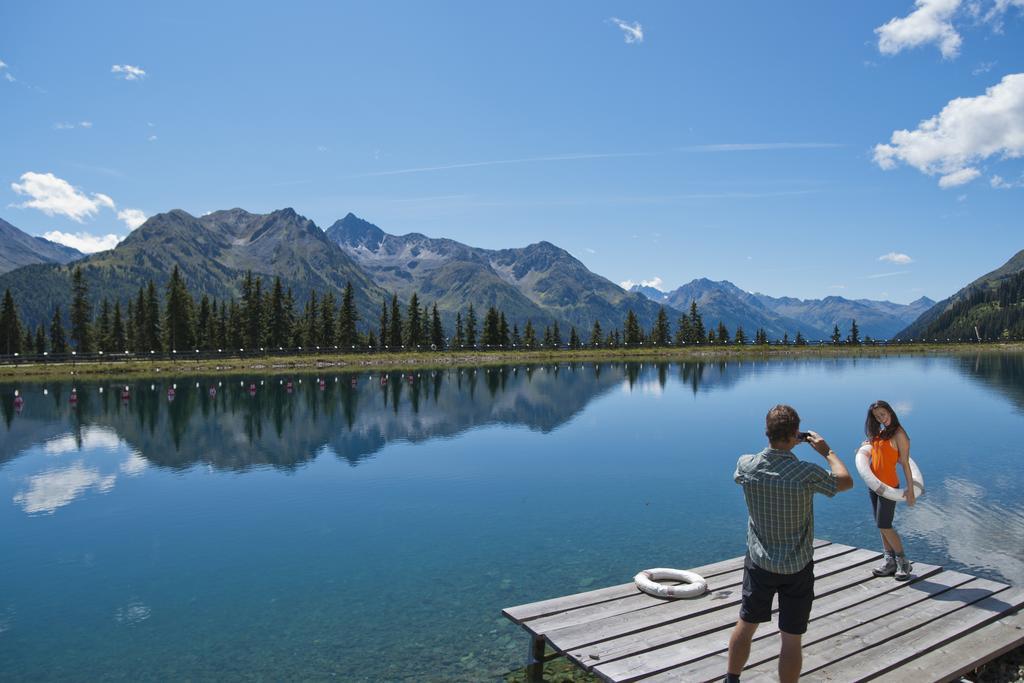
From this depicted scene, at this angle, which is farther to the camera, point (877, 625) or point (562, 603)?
point (562, 603)

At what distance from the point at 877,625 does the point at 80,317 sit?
15733cm

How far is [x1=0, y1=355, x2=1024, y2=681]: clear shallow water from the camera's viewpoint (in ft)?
43.2

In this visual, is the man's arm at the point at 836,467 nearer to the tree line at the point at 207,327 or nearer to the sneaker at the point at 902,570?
the sneaker at the point at 902,570

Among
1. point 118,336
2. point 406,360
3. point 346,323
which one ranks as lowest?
point 406,360

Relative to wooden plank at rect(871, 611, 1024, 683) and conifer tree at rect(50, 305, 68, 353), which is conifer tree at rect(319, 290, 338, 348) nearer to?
conifer tree at rect(50, 305, 68, 353)

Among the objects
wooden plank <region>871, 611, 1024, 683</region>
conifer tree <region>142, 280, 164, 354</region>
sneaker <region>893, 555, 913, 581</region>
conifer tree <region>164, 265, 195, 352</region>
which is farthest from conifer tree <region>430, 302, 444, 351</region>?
wooden plank <region>871, 611, 1024, 683</region>

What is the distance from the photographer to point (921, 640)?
9.55 meters

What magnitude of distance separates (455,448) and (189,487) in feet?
46.8

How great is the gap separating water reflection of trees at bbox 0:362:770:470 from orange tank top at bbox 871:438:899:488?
2737 centimetres

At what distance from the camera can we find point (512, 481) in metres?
28.4

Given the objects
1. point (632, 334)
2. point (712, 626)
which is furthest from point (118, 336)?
point (712, 626)

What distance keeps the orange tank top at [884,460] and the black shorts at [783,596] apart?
5.11 metres

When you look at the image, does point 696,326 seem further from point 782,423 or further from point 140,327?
point 782,423

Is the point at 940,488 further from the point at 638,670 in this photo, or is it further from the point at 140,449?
the point at 140,449
